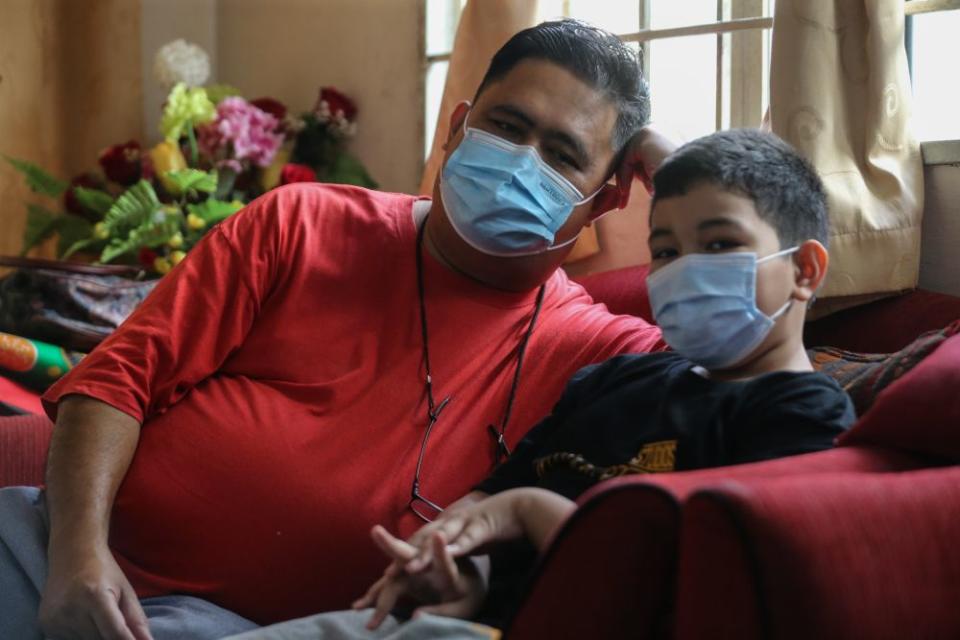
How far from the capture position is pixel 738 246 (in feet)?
4.47

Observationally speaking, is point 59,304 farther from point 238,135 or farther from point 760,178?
point 760,178

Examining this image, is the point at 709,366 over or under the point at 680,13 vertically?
under

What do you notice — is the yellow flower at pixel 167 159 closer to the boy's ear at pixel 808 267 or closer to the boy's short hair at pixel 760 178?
the boy's short hair at pixel 760 178

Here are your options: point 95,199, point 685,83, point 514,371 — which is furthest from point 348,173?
point 514,371

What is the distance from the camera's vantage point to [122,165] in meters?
3.25

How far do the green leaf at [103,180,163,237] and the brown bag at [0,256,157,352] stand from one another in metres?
0.40

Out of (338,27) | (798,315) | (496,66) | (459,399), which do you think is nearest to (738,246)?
(798,315)

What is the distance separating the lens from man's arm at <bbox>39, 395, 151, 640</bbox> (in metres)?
1.36

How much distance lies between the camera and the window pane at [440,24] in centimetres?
317

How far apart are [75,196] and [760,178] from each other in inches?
93.2

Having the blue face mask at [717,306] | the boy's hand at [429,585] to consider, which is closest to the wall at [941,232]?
the blue face mask at [717,306]

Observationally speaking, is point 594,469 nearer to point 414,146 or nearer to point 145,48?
point 414,146

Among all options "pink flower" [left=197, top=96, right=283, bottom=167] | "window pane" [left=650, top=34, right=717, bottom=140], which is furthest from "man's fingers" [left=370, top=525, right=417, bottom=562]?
"pink flower" [left=197, top=96, right=283, bottom=167]

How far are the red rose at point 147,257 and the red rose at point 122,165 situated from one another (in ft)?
1.10
